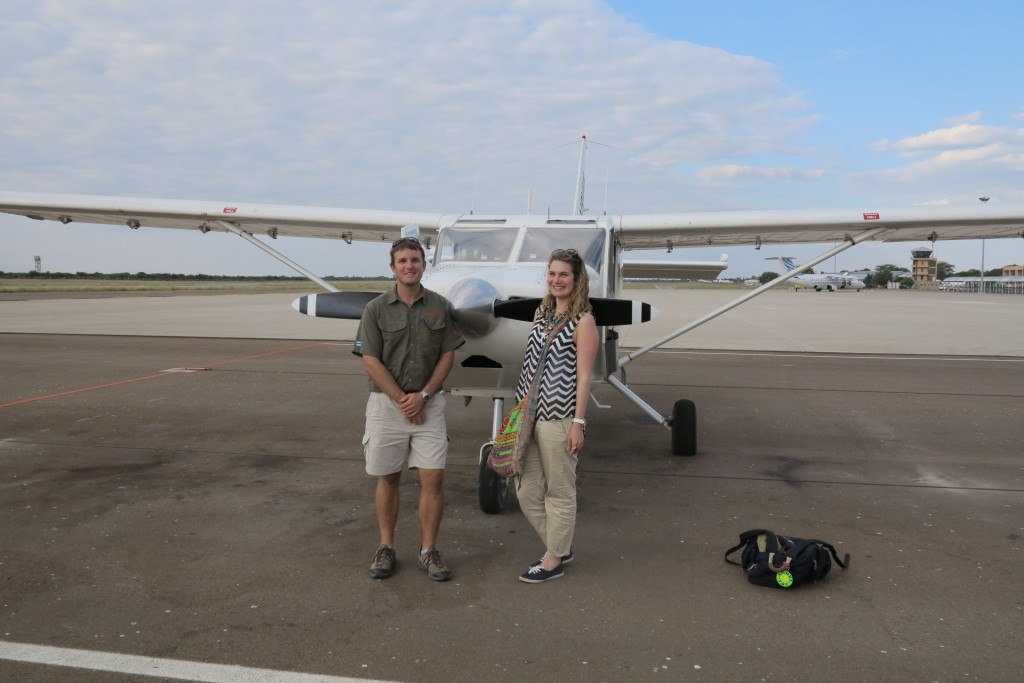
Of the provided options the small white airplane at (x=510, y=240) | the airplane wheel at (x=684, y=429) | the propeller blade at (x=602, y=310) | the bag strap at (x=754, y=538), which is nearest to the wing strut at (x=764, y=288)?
the small white airplane at (x=510, y=240)

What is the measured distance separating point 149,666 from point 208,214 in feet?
20.9

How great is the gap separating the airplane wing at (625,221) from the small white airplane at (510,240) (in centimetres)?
2

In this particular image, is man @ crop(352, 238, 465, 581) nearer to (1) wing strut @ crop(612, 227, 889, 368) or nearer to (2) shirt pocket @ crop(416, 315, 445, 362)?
(2) shirt pocket @ crop(416, 315, 445, 362)

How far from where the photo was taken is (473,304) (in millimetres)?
4547

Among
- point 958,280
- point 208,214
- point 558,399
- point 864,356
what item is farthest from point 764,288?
point 958,280

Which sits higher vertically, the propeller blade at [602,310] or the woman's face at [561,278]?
the woman's face at [561,278]

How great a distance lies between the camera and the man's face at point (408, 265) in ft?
12.7

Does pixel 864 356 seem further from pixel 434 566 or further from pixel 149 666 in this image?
pixel 149 666

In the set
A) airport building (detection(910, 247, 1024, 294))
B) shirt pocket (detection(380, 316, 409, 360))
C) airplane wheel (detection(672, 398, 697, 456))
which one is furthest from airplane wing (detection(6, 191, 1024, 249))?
airport building (detection(910, 247, 1024, 294))

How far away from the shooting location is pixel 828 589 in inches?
151

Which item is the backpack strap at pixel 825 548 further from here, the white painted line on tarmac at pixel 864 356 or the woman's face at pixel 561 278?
the white painted line on tarmac at pixel 864 356

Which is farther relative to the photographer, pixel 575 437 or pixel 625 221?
pixel 625 221

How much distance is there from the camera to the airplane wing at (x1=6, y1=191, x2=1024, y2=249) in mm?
7695

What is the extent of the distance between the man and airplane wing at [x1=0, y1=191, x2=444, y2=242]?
3.84 m
